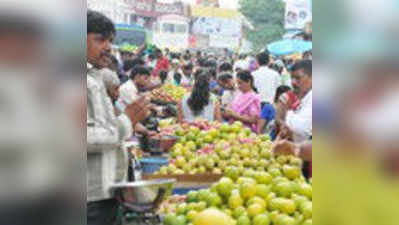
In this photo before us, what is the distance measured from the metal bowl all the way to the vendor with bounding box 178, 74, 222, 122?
331 cm

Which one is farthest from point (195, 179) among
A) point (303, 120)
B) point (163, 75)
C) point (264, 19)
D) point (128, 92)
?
point (264, 19)

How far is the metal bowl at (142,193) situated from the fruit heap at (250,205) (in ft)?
0.44

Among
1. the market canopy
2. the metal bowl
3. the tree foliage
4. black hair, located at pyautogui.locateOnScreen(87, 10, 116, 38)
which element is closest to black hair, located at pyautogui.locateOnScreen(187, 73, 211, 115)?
the metal bowl

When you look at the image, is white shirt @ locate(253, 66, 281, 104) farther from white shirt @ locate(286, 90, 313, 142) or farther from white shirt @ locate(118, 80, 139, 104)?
white shirt @ locate(286, 90, 313, 142)

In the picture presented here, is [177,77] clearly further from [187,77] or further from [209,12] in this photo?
[209,12]

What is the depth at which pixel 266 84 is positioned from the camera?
789 centimetres

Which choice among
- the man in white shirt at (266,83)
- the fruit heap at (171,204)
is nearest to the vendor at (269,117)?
the man in white shirt at (266,83)

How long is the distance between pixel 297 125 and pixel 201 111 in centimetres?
246

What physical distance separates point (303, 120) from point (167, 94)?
20.9 ft

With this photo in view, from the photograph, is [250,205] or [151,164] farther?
[151,164]

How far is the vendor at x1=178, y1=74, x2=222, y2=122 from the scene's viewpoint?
5.98 m

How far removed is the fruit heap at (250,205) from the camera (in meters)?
2.45

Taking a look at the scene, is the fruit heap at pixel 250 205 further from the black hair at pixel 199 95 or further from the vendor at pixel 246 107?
the vendor at pixel 246 107

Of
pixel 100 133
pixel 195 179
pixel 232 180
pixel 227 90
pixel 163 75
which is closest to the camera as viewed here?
pixel 100 133
